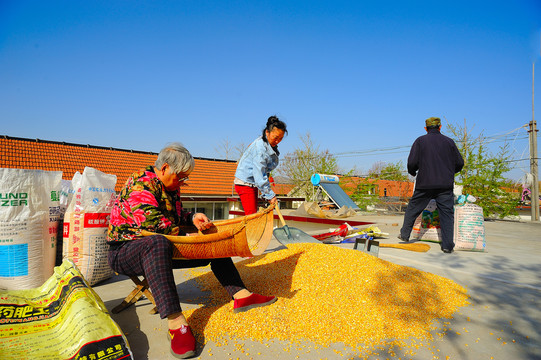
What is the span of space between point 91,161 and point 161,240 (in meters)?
13.9

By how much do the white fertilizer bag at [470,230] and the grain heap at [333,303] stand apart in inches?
67.1

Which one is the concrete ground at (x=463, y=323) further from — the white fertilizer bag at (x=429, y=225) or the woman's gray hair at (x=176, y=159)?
the white fertilizer bag at (x=429, y=225)

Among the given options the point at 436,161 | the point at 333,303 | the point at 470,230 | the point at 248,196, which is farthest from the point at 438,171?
the point at 333,303

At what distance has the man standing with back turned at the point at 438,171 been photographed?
3900 millimetres

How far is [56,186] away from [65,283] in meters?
0.97

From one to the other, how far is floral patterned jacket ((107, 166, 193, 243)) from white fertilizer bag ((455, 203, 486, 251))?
145 inches

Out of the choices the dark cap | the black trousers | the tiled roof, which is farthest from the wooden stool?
the tiled roof

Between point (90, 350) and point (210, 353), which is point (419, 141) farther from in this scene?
point (90, 350)

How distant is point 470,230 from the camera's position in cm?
397

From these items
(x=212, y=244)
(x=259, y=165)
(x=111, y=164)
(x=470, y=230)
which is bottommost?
(x=470, y=230)

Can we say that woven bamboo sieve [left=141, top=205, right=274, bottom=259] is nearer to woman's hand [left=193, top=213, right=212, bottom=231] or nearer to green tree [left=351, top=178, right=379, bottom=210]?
woman's hand [left=193, top=213, right=212, bottom=231]

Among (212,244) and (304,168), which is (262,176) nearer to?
(212,244)

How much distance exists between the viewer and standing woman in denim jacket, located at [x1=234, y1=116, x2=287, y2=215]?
130 inches

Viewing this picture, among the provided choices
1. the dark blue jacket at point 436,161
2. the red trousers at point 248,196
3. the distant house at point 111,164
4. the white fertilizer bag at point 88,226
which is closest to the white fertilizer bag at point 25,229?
the white fertilizer bag at point 88,226
